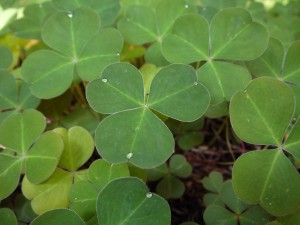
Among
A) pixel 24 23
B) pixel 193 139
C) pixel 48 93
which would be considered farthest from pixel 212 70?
pixel 24 23

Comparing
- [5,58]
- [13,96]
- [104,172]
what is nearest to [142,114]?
[104,172]

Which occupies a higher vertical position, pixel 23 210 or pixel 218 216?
pixel 218 216

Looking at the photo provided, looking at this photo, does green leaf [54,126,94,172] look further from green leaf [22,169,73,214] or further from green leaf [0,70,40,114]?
green leaf [0,70,40,114]

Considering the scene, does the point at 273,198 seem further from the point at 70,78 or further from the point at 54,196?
the point at 70,78

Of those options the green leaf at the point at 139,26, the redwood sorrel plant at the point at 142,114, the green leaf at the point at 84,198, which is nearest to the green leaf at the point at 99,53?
the redwood sorrel plant at the point at 142,114

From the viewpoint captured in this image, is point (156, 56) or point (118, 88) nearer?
point (118, 88)

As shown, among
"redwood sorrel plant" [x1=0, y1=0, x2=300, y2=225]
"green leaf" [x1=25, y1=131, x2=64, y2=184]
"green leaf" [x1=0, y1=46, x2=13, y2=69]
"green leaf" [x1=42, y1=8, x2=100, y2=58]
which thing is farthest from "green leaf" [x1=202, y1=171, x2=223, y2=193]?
"green leaf" [x1=0, y1=46, x2=13, y2=69]

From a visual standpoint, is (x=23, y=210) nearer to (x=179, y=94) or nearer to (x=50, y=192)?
(x=50, y=192)

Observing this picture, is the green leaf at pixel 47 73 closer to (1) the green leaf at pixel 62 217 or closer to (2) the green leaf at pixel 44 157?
(2) the green leaf at pixel 44 157
